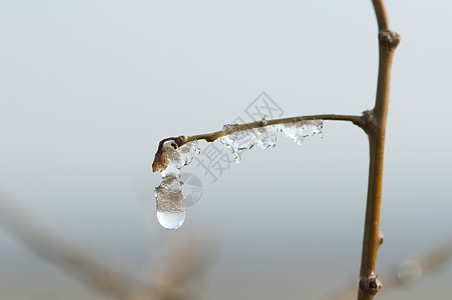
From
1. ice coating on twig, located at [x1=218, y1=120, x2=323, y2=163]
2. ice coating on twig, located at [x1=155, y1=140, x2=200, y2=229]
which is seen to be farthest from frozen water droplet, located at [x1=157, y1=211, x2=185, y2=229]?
ice coating on twig, located at [x1=218, y1=120, x2=323, y2=163]

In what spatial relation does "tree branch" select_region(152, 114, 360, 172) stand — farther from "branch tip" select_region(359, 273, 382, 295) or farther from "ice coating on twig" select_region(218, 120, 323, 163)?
"branch tip" select_region(359, 273, 382, 295)

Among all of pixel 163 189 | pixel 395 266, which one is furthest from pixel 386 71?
pixel 395 266

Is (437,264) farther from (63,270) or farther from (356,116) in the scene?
(63,270)

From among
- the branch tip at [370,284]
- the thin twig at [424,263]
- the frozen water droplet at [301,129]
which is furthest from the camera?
the thin twig at [424,263]

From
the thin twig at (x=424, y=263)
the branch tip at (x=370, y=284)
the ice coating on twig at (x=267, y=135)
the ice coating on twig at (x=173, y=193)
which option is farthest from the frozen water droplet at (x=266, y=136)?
the thin twig at (x=424, y=263)

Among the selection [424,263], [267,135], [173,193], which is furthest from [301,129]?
[424,263]

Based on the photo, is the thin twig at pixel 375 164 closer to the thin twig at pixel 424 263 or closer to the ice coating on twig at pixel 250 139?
the ice coating on twig at pixel 250 139
